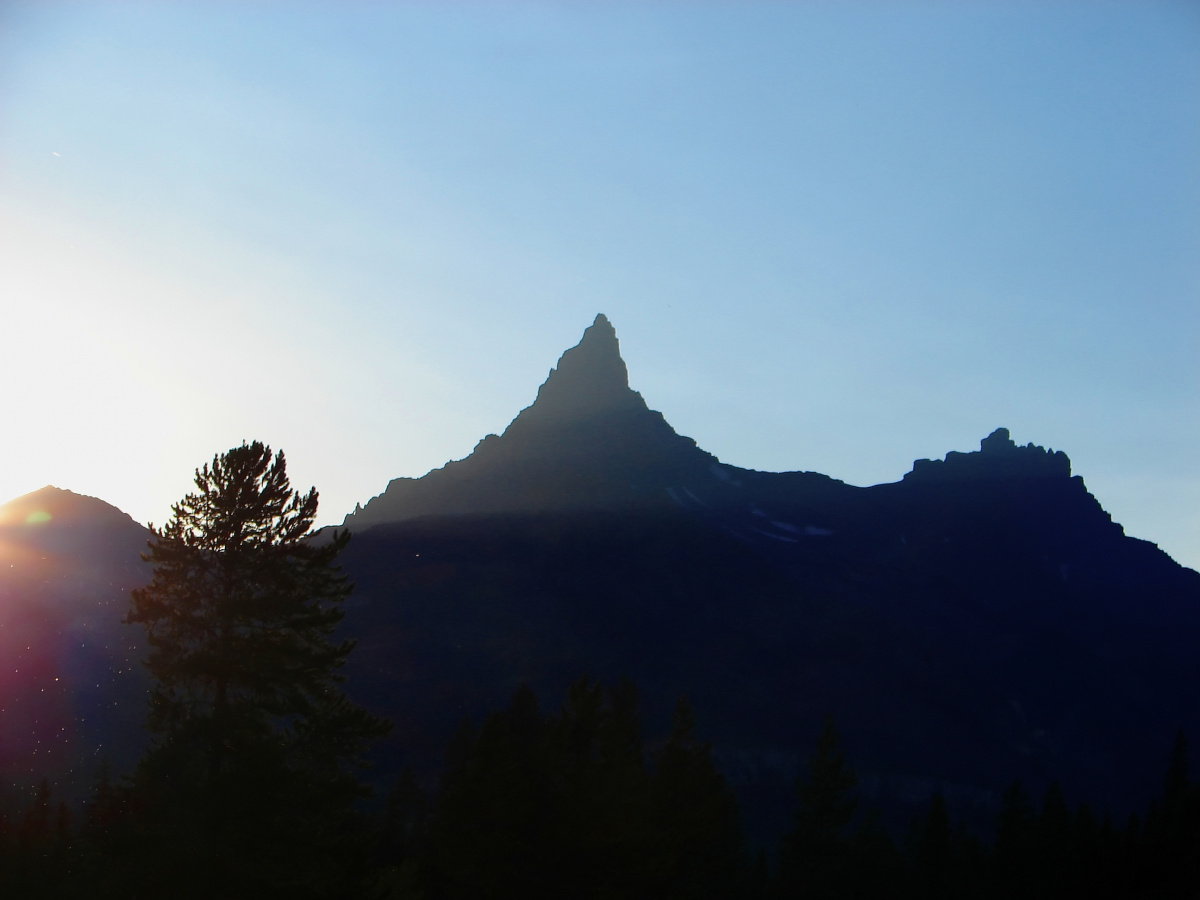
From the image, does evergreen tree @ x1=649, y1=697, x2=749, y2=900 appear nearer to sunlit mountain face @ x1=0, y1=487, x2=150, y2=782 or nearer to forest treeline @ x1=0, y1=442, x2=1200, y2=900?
forest treeline @ x1=0, y1=442, x2=1200, y2=900

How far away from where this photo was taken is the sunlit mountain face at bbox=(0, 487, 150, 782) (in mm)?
125312

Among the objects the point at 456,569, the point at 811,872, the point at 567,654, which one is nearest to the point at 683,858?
the point at 811,872

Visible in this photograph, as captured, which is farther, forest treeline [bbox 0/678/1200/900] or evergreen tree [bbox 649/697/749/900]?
evergreen tree [bbox 649/697/749/900]

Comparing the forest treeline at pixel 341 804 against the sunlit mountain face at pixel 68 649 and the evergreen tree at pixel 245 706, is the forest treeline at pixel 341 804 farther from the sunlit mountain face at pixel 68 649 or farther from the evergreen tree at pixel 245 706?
the sunlit mountain face at pixel 68 649

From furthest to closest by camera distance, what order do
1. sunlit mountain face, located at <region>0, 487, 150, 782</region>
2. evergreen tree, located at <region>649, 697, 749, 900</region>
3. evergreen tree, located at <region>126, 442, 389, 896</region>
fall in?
sunlit mountain face, located at <region>0, 487, 150, 782</region> < evergreen tree, located at <region>649, 697, 749, 900</region> < evergreen tree, located at <region>126, 442, 389, 896</region>

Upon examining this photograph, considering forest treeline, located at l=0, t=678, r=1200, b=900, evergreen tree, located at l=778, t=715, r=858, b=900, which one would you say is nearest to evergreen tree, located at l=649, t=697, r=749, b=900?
forest treeline, located at l=0, t=678, r=1200, b=900

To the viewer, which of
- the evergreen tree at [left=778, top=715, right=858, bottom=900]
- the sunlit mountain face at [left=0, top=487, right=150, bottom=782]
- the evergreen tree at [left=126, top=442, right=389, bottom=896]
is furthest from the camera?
the sunlit mountain face at [left=0, top=487, right=150, bottom=782]

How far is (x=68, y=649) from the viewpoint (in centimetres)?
14075

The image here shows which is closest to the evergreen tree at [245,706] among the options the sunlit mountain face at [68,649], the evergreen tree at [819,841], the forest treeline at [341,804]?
the forest treeline at [341,804]

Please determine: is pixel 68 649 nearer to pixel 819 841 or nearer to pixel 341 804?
pixel 819 841

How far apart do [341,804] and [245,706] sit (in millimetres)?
3041

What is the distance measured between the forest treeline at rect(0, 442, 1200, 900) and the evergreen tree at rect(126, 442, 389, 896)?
0.05m

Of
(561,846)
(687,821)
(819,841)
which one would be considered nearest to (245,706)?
(561,846)

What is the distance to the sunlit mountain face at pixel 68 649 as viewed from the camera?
125312 mm
